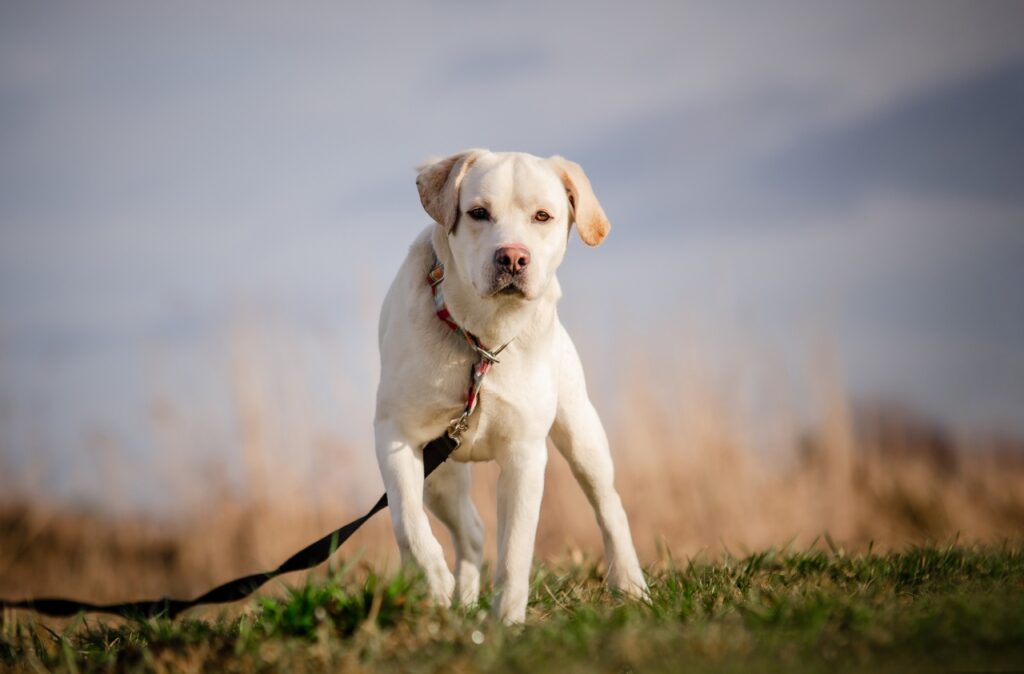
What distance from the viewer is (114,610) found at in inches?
146

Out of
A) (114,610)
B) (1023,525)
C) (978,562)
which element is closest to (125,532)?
(114,610)

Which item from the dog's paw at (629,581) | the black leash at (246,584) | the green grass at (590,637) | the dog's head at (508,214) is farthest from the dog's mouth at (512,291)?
the dog's paw at (629,581)

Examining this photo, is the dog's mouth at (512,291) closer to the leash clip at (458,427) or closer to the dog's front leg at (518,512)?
the leash clip at (458,427)

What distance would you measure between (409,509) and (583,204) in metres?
1.35

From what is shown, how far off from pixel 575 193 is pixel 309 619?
186 cm

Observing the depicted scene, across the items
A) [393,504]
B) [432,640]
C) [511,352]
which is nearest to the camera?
[432,640]

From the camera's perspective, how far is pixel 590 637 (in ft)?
8.75

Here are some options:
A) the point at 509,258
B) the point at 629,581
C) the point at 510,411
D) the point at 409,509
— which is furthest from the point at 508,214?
the point at 629,581

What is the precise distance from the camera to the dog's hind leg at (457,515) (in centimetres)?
416

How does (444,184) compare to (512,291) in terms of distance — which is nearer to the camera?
(512,291)

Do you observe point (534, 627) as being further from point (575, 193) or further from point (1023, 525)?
point (1023, 525)

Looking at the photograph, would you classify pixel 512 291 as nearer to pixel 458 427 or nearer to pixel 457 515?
pixel 458 427

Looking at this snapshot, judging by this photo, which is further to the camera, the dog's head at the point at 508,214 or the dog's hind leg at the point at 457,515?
the dog's hind leg at the point at 457,515

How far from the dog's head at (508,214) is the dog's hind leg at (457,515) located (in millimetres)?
1136
